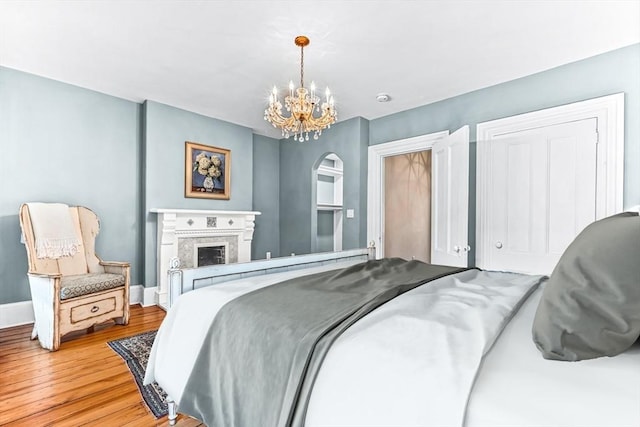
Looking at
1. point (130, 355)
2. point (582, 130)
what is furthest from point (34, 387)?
point (582, 130)

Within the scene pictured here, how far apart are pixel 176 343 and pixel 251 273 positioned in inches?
23.7

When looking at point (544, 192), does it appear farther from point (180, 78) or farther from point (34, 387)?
point (34, 387)

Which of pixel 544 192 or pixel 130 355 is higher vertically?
pixel 544 192

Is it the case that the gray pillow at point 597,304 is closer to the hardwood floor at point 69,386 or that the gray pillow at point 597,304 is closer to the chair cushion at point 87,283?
the hardwood floor at point 69,386

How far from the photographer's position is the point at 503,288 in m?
1.49

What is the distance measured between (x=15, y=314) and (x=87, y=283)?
1.05m

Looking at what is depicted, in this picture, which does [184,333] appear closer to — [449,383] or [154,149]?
[449,383]

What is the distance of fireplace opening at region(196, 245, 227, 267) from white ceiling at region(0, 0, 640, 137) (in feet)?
6.68

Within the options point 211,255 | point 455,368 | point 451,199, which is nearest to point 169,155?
point 211,255

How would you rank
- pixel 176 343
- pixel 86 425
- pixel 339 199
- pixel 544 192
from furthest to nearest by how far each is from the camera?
pixel 339 199 → pixel 544 192 → pixel 86 425 → pixel 176 343

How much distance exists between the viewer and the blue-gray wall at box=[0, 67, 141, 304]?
3.08 meters

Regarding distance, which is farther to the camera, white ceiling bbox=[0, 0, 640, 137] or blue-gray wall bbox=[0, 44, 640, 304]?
blue-gray wall bbox=[0, 44, 640, 304]

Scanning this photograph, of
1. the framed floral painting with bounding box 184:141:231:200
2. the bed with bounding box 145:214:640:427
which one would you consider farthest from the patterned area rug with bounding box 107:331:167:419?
the framed floral painting with bounding box 184:141:231:200

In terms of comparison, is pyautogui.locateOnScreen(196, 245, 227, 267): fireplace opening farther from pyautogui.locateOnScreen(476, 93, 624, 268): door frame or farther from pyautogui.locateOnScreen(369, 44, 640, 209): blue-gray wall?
pyautogui.locateOnScreen(476, 93, 624, 268): door frame
